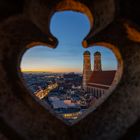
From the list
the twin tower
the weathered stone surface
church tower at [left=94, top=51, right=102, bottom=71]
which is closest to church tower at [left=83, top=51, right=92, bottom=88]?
the twin tower

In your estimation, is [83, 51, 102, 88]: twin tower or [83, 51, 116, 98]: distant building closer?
[83, 51, 116, 98]: distant building

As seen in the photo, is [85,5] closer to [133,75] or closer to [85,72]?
[133,75]

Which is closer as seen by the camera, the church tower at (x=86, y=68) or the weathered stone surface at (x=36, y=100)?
the weathered stone surface at (x=36, y=100)

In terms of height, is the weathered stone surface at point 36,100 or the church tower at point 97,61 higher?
the church tower at point 97,61

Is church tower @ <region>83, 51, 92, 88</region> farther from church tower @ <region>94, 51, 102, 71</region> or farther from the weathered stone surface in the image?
the weathered stone surface

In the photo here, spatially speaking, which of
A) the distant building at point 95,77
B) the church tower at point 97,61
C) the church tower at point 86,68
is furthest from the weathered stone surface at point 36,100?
the church tower at point 86,68

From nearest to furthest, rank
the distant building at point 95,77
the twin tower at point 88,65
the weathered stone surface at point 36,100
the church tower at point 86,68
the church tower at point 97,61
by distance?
the weathered stone surface at point 36,100, the distant building at point 95,77, the church tower at point 97,61, the twin tower at point 88,65, the church tower at point 86,68

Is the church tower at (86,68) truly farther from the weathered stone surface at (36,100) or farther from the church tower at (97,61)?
the weathered stone surface at (36,100)

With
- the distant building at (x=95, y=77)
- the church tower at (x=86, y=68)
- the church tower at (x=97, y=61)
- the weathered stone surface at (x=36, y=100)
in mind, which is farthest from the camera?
the church tower at (x=86, y=68)

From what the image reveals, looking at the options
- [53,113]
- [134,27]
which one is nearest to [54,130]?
[53,113]
